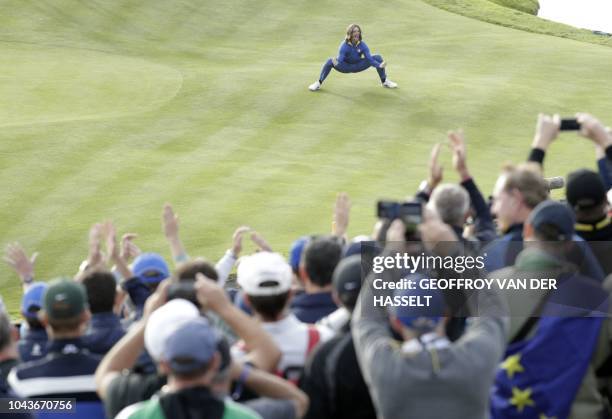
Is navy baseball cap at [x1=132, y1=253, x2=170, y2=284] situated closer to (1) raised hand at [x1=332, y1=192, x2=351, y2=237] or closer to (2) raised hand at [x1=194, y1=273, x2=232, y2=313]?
(1) raised hand at [x1=332, y1=192, x2=351, y2=237]

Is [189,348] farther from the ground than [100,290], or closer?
farther from the ground

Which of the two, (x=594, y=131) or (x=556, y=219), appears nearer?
(x=556, y=219)

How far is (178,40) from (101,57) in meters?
2.85

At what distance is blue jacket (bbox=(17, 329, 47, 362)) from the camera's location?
6.57 metres

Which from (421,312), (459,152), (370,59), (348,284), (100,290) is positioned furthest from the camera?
(370,59)

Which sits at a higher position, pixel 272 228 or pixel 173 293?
pixel 173 293

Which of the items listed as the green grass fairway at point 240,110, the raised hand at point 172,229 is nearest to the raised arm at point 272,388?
the raised hand at point 172,229

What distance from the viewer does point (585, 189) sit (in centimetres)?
691

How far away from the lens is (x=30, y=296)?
268 inches

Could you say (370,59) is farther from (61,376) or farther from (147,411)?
(147,411)

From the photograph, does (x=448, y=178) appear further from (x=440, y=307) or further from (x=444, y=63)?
(x=440, y=307)

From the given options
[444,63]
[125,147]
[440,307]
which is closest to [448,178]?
[125,147]

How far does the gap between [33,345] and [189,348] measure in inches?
97.4

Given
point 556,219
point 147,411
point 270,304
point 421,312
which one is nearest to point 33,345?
point 270,304
